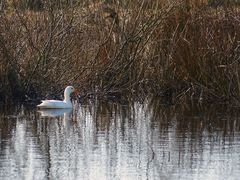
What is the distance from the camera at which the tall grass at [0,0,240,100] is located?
60.0ft

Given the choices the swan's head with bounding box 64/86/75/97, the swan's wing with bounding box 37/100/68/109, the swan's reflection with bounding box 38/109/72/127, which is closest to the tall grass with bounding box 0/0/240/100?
the swan's head with bounding box 64/86/75/97

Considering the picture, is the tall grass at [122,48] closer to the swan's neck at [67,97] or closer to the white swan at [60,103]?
the white swan at [60,103]

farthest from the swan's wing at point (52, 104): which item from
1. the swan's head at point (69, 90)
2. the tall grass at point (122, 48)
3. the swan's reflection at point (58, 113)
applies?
the tall grass at point (122, 48)

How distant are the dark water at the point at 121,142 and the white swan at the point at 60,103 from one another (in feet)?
0.58

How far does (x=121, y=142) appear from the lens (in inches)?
554

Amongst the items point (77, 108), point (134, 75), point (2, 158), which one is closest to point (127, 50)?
point (134, 75)

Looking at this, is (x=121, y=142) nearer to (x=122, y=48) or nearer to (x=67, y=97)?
(x=67, y=97)

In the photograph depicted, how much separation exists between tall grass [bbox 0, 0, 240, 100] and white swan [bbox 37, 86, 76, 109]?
0.87 m

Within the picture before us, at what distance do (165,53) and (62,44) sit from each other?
209 centimetres

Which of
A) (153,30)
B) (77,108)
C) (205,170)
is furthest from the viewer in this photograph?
(153,30)

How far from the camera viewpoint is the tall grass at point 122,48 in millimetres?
18297

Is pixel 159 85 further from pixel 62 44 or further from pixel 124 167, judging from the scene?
pixel 124 167

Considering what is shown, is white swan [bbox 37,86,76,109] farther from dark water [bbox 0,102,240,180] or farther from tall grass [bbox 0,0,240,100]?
tall grass [bbox 0,0,240,100]

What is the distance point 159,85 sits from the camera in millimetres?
19953
